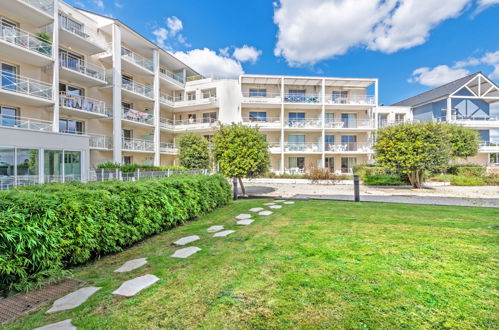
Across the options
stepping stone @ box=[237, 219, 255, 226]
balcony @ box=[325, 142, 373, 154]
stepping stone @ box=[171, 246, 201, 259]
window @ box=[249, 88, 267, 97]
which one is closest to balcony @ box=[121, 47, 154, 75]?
window @ box=[249, 88, 267, 97]

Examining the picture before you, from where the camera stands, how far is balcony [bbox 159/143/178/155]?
24444 mm

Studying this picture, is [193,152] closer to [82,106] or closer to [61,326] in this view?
[82,106]

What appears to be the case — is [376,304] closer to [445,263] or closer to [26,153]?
[445,263]

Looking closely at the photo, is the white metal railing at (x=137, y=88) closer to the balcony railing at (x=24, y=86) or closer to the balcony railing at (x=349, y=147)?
the balcony railing at (x=24, y=86)

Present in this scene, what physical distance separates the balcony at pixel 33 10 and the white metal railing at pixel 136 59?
5.53 m

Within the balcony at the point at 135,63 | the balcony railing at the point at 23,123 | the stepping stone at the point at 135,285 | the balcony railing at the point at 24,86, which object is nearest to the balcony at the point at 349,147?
the balcony at the point at 135,63

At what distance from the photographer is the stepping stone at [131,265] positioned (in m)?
3.44

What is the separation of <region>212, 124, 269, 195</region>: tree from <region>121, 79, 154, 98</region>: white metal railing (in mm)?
13318

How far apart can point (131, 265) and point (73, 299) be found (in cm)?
96

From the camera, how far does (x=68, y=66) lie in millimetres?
16625

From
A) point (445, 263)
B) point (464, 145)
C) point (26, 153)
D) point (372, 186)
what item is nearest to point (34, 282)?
point (445, 263)

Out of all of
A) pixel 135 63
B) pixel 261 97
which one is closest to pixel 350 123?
pixel 261 97

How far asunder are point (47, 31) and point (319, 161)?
25.8 m

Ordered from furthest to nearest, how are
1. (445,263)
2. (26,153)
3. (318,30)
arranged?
(318,30) < (26,153) < (445,263)
